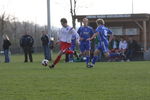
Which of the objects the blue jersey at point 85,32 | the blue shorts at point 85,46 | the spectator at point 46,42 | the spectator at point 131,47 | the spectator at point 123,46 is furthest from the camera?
the spectator at point 131,47

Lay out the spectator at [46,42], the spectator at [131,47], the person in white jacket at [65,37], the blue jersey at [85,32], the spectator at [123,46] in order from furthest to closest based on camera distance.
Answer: the spectator at [131,47]
the spectator at [123,46]
the spectator at [46,42]
the blue jersey at [85,32]
the person in white jacket at [65,37]

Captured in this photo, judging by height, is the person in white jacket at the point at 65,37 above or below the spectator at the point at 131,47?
above

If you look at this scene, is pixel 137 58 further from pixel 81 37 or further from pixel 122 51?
pixel 81 37

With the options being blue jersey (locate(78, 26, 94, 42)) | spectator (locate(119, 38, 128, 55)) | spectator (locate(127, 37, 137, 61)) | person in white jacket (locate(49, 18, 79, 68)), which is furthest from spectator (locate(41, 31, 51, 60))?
person in white jacket (locate(49, 18, 79, 68))

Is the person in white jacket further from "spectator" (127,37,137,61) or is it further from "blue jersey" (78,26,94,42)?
"spectator" (127,37,137,61)

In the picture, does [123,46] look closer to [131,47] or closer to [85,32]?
[131,47]

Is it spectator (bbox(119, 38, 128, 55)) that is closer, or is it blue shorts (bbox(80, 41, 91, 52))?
blue shorts (bbox(80, 41, 91, 52))

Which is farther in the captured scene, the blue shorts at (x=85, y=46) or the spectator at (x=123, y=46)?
the spectator at (x=123, y=46)

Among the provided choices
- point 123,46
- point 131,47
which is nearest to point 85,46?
point 123,46

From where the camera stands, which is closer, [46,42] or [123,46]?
[46,42]

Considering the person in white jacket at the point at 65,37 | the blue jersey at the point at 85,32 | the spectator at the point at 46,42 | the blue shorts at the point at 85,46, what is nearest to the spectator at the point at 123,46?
the spectator at the point at 46,42

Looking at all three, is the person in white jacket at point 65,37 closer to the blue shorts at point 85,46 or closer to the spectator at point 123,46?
the blue shorts at point 85,46

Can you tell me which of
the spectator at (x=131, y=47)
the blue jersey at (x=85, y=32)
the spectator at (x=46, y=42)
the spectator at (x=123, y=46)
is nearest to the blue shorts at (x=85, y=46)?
the blue jersey at (x=85, y=32)

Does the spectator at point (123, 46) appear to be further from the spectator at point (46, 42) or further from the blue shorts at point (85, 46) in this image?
the blue shorts at point (85, 46)
